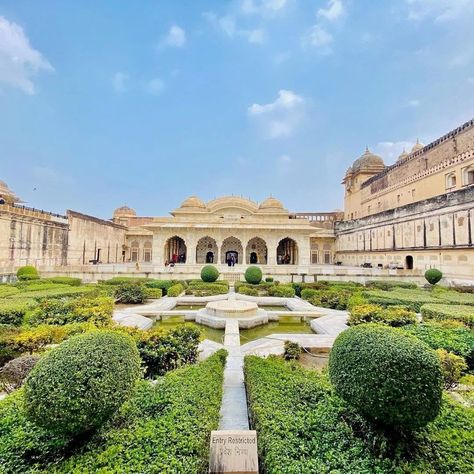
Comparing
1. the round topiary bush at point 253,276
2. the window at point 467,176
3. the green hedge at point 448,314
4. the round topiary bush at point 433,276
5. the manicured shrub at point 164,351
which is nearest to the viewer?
the manicured shrub at point 164,351

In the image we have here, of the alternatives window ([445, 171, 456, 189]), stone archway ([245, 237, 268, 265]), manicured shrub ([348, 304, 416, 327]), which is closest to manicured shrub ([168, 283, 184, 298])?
manicured shrub ([348, 304, 416, 327])

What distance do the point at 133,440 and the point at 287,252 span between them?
3034cm

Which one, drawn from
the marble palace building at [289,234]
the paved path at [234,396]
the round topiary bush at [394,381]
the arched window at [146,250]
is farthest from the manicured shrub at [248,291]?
the arched window at [146,250]

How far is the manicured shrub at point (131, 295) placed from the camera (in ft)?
42.2

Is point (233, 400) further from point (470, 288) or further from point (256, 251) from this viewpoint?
point (256, 251)

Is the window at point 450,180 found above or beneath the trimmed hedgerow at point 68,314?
above

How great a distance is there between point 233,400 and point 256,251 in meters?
26.4

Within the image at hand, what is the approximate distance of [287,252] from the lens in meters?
32.4

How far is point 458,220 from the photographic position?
18625 millimetres

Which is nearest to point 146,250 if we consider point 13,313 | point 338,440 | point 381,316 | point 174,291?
point 174,291

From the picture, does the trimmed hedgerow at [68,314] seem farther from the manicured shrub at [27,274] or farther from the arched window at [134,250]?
the arched window at [134,250]

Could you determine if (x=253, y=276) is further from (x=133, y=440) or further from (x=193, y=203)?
(x=193, y=203)

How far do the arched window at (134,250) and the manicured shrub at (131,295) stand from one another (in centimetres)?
2711

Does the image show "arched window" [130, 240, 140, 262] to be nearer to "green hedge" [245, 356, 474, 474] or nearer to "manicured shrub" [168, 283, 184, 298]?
"manicured shrub" [168, 283, 184, 298]
